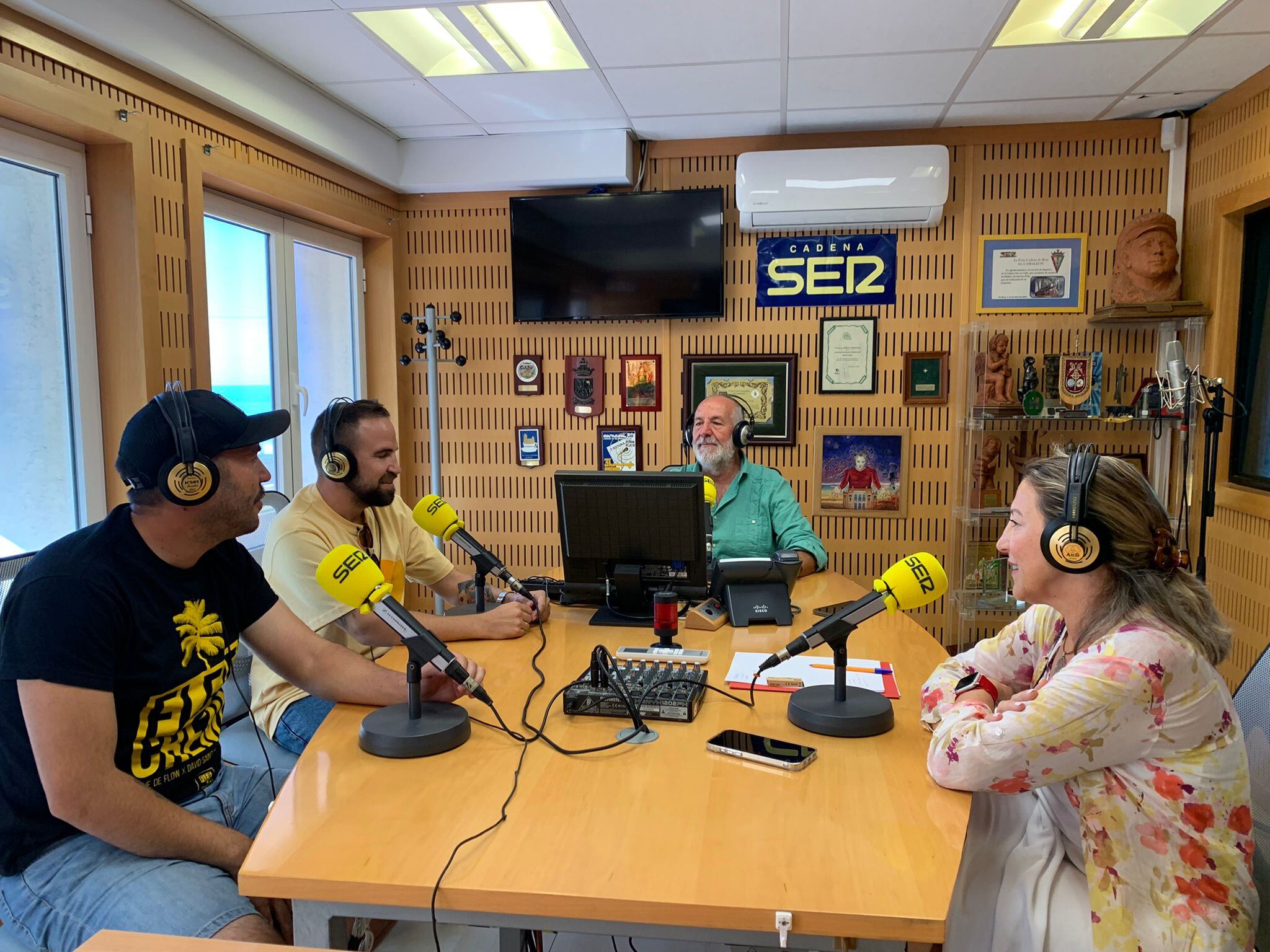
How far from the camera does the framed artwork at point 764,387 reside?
14.7 ft

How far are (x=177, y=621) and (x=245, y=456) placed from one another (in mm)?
364

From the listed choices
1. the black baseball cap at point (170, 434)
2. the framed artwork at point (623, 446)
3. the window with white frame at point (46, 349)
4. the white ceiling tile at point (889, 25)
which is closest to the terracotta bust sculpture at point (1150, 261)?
the white ceiling tile at point (889, 25)

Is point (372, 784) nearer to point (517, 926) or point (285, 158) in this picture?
point (517, 926)

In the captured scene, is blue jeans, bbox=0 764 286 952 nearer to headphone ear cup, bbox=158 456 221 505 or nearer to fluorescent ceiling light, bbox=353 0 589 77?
headphone ear cup, bbox=158 456 221 505

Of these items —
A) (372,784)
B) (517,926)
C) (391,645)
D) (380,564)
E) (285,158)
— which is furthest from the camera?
(285,158)

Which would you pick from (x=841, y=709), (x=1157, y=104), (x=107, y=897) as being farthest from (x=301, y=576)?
(x=1157, y=104)

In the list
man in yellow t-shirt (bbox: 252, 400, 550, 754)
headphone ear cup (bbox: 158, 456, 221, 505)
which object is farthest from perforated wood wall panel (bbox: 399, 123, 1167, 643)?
headphone ear cup (bbox: 158, 456, 221, 505)

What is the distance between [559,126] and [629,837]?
3.70m

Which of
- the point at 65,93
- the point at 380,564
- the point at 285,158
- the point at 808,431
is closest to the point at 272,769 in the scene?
the point at 380,564

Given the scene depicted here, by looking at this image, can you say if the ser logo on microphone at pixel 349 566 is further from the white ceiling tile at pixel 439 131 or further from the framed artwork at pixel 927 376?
the framed artwork at pixel 927 376

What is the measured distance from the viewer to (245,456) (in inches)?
71.4

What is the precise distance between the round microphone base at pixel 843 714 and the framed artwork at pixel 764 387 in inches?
109

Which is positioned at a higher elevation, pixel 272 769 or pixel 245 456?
pixel 245 456

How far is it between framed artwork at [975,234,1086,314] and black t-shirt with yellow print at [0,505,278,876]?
3.80 m
